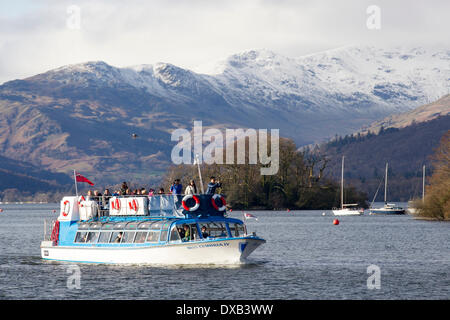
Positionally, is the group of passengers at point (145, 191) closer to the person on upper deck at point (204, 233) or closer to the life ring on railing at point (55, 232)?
the person on upper deck at point (204, 233)

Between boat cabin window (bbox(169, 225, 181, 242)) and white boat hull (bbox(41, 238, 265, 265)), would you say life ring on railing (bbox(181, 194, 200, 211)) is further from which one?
white boat hull (bbox(41, 238, 265, 265))

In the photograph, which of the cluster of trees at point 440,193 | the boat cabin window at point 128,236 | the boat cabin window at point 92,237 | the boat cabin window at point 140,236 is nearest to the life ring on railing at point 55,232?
the boat cabin window at point 92,237

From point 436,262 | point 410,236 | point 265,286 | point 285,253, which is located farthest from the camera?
point 410,236

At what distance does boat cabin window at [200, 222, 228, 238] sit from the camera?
60500 mm

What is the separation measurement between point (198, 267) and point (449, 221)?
8330cm

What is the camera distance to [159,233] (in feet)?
197

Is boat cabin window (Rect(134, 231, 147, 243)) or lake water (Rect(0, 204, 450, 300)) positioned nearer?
lake water (Rect(0, 204, 450, 300))

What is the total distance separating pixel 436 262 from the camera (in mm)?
69750

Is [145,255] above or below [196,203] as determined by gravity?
below

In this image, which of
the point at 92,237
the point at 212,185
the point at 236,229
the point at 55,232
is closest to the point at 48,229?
the point at 55,232

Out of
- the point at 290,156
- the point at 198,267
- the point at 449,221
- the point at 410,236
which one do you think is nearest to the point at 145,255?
the point at 198,267

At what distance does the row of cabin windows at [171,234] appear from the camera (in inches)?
2352

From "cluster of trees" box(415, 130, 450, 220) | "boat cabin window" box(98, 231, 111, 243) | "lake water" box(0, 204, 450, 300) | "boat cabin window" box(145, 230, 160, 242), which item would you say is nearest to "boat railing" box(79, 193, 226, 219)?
"boat cabin window" box(98, 231, 111, 243)
